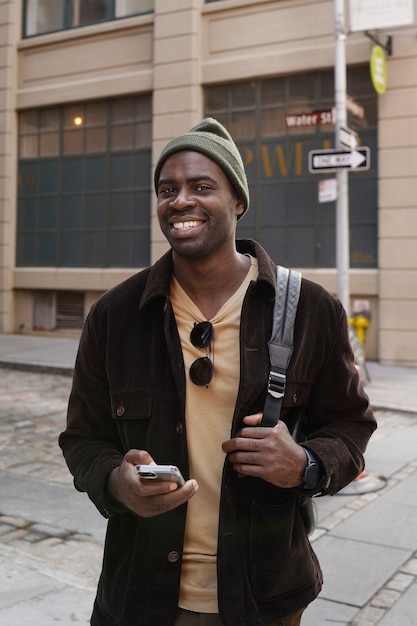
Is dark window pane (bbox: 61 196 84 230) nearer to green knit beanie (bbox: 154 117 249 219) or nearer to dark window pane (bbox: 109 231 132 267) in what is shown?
dark window pane (bbox: 109 231 132 267)

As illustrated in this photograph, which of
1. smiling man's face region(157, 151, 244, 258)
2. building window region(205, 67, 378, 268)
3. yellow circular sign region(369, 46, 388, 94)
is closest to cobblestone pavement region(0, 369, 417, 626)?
smiling man's face region(157, 151, 244, 258)

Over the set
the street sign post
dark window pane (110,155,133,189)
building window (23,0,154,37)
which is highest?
building window (23,0,154,37)

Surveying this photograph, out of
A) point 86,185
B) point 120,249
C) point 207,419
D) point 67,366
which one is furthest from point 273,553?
point 86,185

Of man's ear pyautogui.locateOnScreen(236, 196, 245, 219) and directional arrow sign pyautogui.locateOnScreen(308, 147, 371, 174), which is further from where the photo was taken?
directional arrow sign pyautogui.locateOnScreen(308, 147, 371, 174)

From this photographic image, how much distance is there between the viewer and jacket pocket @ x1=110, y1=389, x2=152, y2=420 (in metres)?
2.04

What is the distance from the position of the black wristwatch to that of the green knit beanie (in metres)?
0.81

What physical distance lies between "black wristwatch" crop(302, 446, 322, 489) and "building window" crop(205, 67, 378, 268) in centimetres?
1258

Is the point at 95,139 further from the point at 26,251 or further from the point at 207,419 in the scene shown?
the point at 207,419

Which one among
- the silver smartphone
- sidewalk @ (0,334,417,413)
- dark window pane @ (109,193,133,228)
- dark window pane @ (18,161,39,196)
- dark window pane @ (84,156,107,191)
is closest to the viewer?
the silver smartphone

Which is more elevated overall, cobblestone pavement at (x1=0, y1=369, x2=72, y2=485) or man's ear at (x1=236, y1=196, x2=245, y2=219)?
man's ear at (x1=236, y1=196, x2=245, y2=219)

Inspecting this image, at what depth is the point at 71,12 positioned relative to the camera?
17703 mm

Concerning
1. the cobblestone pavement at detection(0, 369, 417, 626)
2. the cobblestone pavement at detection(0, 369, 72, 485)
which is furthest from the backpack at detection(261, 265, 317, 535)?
the cobblestone pavement at detection(0, 369, 72, 485)

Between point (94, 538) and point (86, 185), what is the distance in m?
13.3

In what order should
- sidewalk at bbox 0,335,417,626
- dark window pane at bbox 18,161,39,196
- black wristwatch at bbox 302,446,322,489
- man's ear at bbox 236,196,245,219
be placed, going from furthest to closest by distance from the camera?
1. dark window pane at bbox 18,161,39,196
2. sidewalk at bbox 0,335,417,626
3. man's ear at bbox 236,196,245,219
4. black wristwatch at bbox 302,446,322,489
